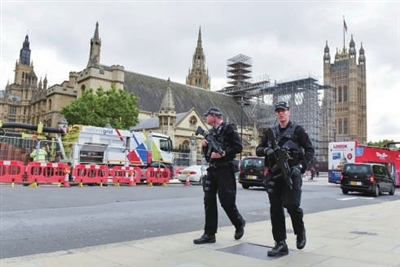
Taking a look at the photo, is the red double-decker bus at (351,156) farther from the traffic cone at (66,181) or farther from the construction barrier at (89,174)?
the traffic cone at (66,181)

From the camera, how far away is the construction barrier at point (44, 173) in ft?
55.2

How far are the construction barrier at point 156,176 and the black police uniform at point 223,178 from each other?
52.5 feet

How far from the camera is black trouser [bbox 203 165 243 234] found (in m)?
5.06

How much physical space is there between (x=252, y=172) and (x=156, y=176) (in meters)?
5.67

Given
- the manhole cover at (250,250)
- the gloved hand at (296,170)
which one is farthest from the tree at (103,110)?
the gloved hand at (296,170)

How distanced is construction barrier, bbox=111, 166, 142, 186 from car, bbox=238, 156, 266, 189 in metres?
5.86

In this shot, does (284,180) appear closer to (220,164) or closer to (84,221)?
(220,164)

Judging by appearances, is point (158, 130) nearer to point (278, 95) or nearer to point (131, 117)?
point (131, 117)

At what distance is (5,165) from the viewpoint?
1648 cm

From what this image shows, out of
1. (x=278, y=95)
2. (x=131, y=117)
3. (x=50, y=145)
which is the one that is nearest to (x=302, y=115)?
(x=278, y=95)

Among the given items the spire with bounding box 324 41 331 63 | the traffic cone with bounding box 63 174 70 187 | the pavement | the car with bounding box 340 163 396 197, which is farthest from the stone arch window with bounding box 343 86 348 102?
the pavement

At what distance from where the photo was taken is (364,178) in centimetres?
1769

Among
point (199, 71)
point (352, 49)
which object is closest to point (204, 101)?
point (199, 71)

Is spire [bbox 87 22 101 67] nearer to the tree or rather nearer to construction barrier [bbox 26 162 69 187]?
the tree
